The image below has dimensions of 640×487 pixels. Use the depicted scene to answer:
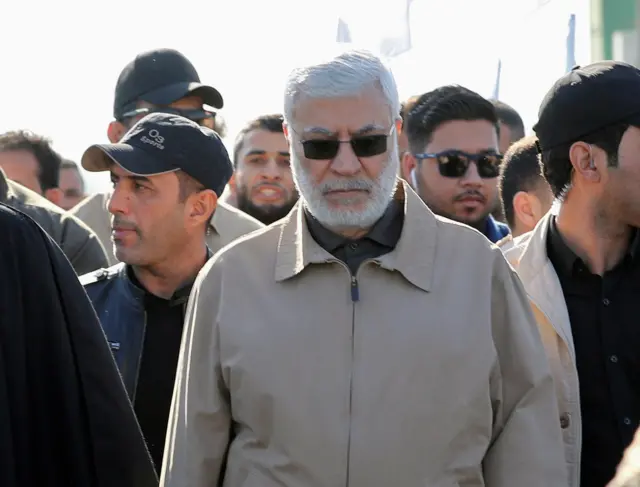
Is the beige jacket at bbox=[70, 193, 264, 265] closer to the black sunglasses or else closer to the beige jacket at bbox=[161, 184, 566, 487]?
the black sunglasses

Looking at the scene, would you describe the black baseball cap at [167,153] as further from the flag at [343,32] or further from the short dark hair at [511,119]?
the flag at [343,32]

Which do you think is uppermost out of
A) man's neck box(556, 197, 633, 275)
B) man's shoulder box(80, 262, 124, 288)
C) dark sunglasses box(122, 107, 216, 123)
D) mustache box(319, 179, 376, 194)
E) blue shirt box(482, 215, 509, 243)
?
mustache box(319, 179, 376, 194)

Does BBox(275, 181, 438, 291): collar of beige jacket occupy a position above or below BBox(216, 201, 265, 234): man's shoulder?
above

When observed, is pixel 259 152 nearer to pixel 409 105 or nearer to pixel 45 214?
pixel 409 105

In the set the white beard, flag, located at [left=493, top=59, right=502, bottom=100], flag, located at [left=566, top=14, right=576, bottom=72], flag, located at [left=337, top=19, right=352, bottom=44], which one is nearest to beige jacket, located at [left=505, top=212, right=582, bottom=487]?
the white beard

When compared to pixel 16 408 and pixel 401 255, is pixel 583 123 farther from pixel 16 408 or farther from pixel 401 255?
pixel 16 408

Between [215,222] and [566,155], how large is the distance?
6.50ft

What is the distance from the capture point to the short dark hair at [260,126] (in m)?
7.45

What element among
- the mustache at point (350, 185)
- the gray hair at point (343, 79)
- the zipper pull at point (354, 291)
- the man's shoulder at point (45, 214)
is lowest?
the man's shoulder at point (45, 214)

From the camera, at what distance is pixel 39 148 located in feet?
26.0

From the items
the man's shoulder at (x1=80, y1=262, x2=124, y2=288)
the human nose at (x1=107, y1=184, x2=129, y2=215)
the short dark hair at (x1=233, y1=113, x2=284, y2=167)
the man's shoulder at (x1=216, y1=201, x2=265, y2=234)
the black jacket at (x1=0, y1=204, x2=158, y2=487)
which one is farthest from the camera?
the short dark hair at (x1=233, y1=113, x2=284, y2=167)

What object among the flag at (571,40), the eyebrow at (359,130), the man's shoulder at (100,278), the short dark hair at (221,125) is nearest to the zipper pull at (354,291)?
the eyebrow at (359,130)

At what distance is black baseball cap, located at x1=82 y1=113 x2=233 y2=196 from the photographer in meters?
4.85

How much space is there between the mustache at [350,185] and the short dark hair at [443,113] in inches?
101
